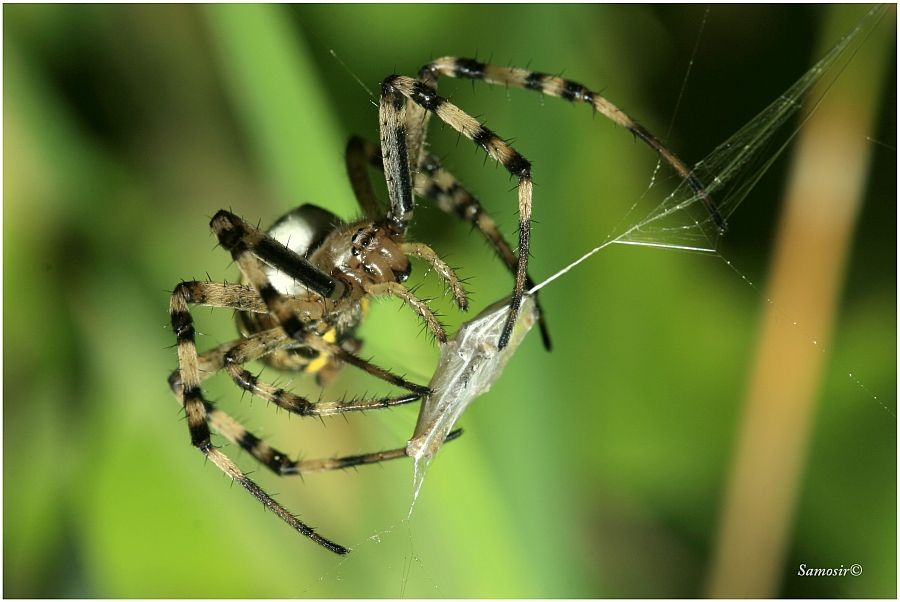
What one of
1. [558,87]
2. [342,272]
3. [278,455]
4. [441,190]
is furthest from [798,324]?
[278,455]

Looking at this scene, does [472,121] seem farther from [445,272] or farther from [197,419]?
[197,419]

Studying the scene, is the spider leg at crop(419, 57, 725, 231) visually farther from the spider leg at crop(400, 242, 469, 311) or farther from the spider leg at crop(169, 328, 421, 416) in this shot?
the spider leg at crop(169, 328, 421, 416)

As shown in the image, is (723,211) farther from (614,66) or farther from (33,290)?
(33,290)

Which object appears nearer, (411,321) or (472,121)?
(472,121)

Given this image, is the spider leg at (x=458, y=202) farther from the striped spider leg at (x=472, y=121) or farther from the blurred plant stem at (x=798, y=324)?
the blurred plant stem at (x=798, y=324)

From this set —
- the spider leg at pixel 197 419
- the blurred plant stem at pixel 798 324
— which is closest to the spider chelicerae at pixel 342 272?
the spider leg at pixel 197 419

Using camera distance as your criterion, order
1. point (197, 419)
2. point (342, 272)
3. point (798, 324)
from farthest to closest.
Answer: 1. point (798, 324)
2. point (342, 272)
3. point (197, 419)

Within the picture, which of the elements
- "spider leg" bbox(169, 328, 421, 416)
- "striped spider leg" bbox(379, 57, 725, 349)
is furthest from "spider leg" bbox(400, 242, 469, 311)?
"spider leg" bbox(169, 328, 421, 416)
